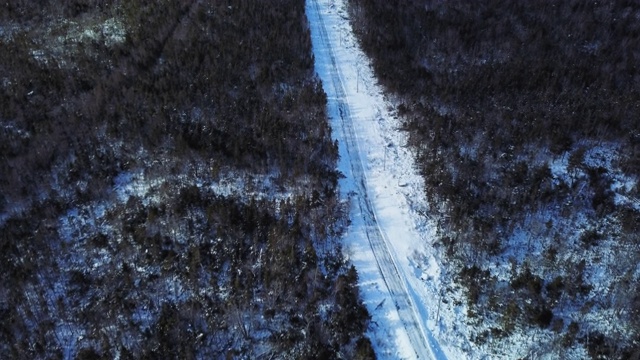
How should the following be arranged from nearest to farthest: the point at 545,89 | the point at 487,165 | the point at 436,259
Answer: the point at 436,259 < the point at 487,165 < the point at 545,89

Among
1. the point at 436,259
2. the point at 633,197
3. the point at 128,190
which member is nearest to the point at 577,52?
the point at 633,197

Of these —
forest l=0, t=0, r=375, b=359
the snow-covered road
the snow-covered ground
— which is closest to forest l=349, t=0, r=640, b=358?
the snow-covered ground

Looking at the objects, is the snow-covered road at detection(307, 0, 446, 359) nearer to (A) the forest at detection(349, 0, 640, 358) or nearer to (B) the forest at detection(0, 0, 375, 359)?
(B) the forest at detection(0, 0, 375, 359)

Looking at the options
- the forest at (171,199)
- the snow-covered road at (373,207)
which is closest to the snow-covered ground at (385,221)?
the snow-covered road at (373,207)

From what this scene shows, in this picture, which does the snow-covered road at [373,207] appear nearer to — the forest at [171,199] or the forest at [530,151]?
the forest at [171,199]

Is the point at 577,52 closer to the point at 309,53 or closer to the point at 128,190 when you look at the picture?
the point at 309,53

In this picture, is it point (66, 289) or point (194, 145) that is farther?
point (194, 145)

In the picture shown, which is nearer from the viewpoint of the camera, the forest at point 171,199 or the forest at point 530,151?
the forest at point 171,199
